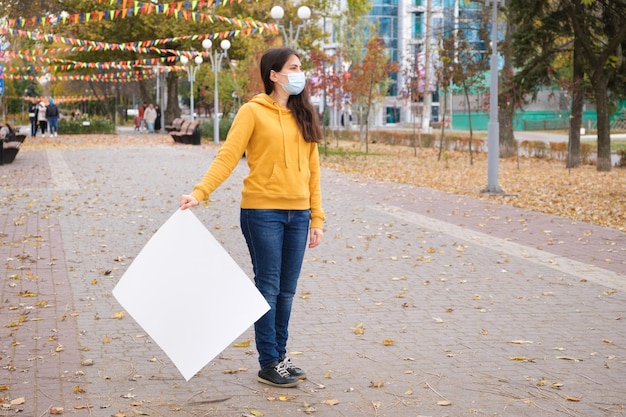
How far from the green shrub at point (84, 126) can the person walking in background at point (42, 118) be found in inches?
70.5

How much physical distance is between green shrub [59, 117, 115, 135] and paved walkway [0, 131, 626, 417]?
35.7 metres

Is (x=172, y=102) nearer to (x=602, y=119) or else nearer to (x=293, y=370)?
(x=602, y=119)

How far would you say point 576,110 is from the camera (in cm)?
2534

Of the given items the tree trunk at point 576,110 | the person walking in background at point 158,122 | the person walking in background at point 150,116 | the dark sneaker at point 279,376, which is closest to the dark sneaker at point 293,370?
the dark sneaker at point 279,376

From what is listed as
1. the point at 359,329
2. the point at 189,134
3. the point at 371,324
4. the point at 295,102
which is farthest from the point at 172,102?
the point at 295,102

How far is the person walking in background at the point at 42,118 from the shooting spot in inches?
1751

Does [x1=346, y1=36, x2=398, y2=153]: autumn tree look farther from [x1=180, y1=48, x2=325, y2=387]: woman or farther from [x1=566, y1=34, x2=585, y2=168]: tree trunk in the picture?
[x1=180, y1=48, x2=325, y2=387]: woman

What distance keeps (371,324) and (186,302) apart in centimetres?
221

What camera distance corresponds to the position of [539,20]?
24859 millimetres

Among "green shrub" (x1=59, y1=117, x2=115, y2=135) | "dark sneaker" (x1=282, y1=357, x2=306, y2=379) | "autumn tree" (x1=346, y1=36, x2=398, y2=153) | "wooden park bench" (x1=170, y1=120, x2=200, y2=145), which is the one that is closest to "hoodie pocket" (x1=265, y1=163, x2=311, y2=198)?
"dark sneaker" (x1=282, y1=357, x2=306, y2=379)

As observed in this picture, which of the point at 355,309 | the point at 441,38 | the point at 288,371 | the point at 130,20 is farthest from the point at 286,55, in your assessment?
the point at 130,20

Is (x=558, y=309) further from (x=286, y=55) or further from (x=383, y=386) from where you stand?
(x=286, y=55)

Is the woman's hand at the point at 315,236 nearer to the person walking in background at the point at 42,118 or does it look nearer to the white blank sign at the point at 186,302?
the white blank sign at the point at 186,302

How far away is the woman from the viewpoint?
5109mm
